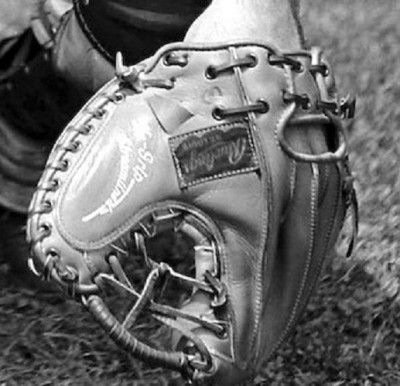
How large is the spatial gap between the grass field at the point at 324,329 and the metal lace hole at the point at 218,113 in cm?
52

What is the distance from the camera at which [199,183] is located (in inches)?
66.4

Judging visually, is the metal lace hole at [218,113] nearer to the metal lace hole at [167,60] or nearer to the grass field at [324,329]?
the metal lace hole at [167,60]

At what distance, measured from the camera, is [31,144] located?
2.36 meters

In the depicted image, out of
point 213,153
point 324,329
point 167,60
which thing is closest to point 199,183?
point 213,153

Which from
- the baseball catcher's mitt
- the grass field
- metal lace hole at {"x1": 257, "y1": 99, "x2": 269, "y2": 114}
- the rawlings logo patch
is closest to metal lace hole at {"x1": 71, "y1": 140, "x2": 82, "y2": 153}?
the baseball catcher's mitt

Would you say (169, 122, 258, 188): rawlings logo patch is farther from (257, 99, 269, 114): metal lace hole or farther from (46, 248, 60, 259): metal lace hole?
(46, 248, 60, 259): metal lace hole

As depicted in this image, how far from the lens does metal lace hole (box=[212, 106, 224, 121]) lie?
1.67 m

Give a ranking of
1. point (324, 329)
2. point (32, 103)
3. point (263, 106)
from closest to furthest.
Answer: point (263, 106) → point (324, 329) → point (32, 103)

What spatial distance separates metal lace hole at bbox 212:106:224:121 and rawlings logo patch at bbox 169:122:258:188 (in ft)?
0.03

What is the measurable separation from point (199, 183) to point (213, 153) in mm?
38

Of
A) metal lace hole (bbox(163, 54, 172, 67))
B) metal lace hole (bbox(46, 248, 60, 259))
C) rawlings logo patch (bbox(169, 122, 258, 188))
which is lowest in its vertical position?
metal lace hole (bbox(46, 248, 60, 259))

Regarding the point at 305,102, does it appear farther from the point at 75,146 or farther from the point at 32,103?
the point at 32,103

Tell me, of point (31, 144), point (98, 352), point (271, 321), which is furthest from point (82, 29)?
point (271, 321)

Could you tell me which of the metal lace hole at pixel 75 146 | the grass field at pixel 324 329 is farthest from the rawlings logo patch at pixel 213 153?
the grass field at pixel 324 329
